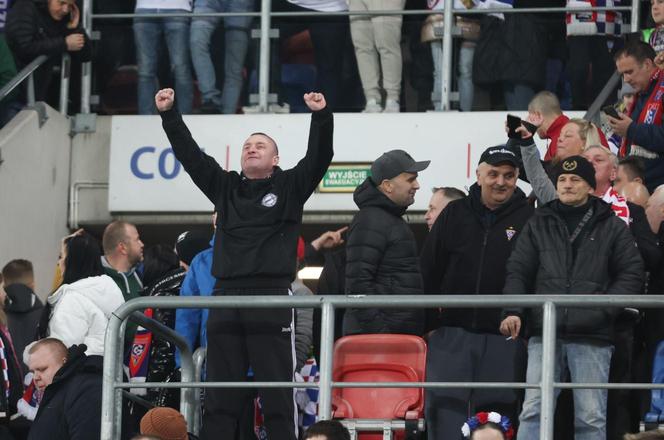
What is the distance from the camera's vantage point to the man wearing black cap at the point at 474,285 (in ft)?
31.4

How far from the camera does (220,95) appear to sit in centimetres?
1472

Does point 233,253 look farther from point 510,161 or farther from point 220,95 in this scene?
point 220,95

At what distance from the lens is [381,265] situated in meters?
9.96

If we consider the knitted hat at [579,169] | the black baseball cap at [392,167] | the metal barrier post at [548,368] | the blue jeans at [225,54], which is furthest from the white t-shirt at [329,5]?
the metal barrier post at [548,368]

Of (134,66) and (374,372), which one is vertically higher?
(134,66)

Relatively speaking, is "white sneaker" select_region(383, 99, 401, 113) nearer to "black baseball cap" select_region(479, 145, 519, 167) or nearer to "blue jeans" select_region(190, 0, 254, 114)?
"blue jeans" select_region(190, 0, 254, 114)

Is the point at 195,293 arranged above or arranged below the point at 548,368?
above

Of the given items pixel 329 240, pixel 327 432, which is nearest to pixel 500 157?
pixel 327 432

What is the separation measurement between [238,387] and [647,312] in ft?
7.27

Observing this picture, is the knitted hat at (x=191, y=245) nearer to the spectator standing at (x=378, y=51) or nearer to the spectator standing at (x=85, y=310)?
the spectator standing at (x=85, y=310)

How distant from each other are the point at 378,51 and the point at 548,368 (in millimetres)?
5886

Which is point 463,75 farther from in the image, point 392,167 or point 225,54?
point 392,167

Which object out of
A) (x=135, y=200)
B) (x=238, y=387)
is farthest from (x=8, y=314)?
(x=238, y=387)

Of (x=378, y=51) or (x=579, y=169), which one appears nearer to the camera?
(x=579, y=169)
